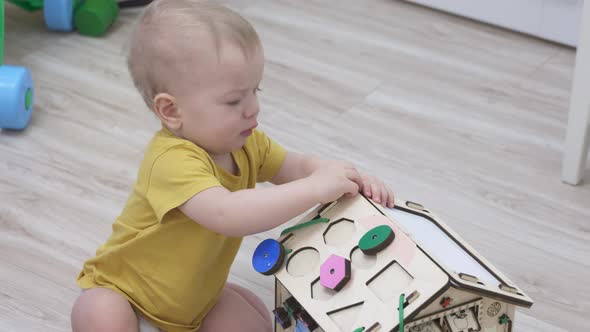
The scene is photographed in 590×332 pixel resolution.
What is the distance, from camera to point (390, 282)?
80 centimetres

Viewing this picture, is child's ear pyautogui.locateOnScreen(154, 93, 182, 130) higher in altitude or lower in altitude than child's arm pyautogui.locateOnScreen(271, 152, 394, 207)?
higher

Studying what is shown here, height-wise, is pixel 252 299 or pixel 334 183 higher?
pixel 334 183

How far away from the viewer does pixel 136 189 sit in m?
0.93

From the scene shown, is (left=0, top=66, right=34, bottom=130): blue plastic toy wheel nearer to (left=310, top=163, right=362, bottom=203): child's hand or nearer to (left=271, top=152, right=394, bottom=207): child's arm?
(left=271, top=152, right=394, bottom=207): child's arm

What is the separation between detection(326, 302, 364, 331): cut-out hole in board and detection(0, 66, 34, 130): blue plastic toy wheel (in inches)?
32.2

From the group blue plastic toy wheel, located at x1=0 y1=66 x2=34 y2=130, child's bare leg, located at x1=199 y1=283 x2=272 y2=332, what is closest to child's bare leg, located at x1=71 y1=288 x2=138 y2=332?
child's bare leg, located at x1=199 y1=283 x2=272 y2=332

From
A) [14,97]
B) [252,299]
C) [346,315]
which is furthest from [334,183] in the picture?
[14,97]

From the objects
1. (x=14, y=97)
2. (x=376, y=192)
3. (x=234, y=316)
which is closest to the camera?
(x=376, y=192)

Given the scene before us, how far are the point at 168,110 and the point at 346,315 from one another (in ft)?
0.94

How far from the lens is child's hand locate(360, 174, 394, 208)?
0.91 metres

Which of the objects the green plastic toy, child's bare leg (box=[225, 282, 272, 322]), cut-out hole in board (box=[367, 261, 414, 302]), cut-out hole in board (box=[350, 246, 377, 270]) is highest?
cut-out hole in board (box=[367, 261, 414, 302])

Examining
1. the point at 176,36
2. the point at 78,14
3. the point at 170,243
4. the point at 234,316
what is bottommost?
the point at 78,14

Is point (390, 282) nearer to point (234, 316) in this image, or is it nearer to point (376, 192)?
point (376, 192)

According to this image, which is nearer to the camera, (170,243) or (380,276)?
(380,276)
